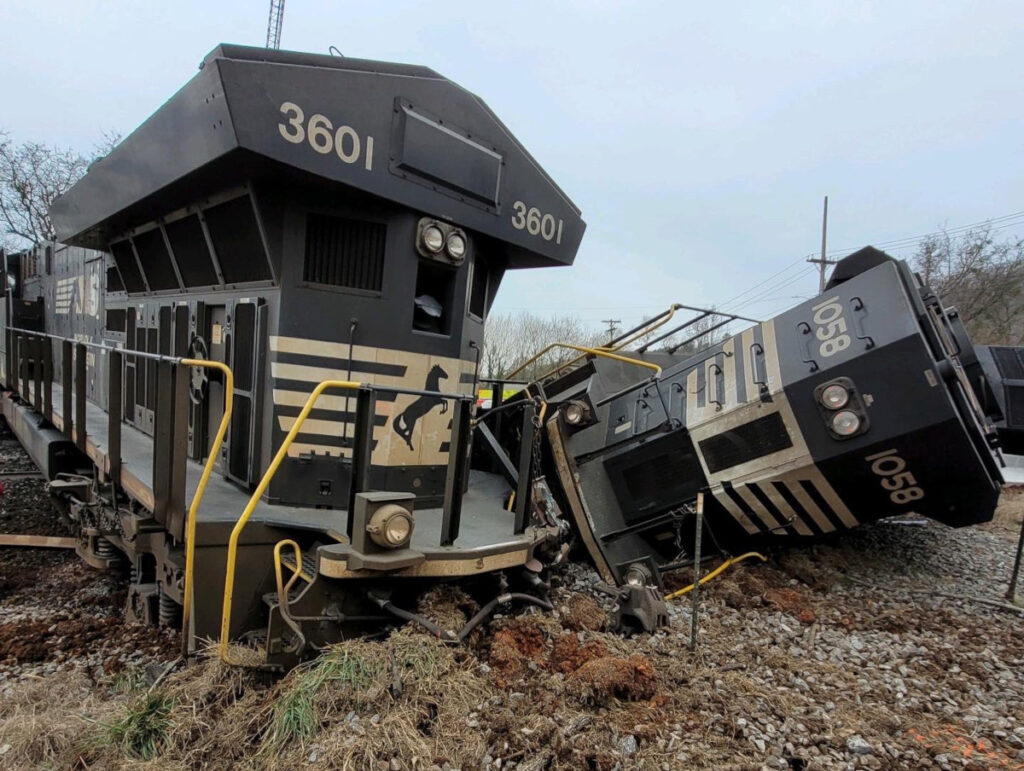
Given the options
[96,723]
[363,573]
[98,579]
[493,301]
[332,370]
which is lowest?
[98,579]

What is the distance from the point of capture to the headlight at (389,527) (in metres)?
2.97

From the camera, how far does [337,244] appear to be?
12.8ft

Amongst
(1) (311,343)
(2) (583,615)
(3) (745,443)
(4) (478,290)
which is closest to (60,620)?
(1) (311,343)

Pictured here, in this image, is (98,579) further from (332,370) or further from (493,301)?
(493,301)

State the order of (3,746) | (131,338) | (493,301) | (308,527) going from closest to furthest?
(3,746) < (308,527) < (493,301) < (131,338)

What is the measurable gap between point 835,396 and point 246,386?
3.87m

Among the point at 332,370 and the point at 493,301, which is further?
the point at 493,301

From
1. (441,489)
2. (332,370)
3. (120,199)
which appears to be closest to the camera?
(332,370)

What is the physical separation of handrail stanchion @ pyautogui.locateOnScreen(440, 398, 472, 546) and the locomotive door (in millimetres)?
1419

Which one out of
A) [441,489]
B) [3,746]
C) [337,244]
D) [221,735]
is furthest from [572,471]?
[3,746]

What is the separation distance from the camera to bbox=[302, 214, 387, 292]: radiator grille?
386 centimetres

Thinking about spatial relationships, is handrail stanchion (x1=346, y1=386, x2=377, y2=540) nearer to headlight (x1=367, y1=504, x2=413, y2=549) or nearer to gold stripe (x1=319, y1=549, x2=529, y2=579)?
headlight (x1=367, y1=504, x2=413, y2=549)

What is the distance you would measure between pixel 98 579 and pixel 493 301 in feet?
13.4

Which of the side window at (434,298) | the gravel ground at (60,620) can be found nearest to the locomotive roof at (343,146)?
the side window at (434,298)
